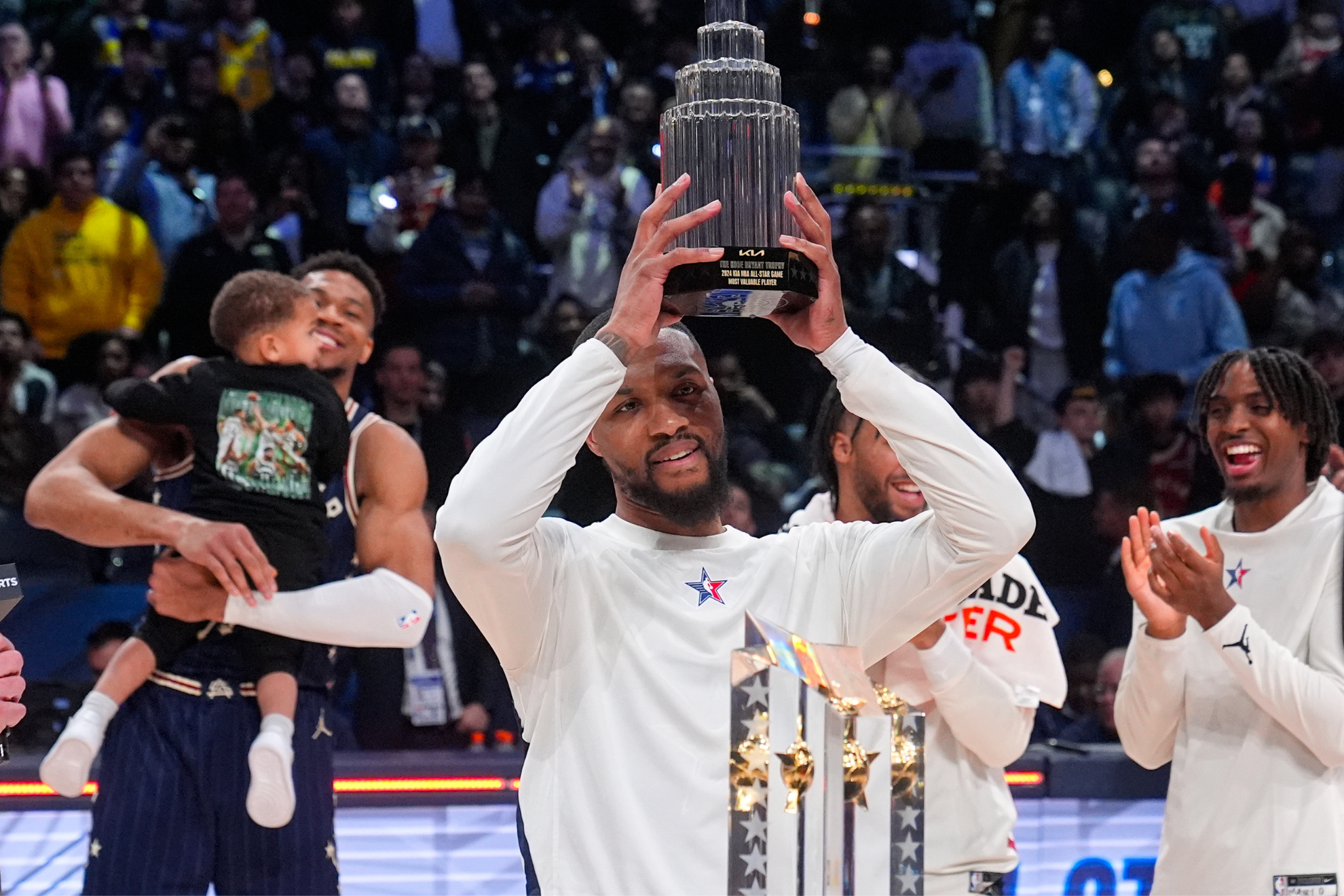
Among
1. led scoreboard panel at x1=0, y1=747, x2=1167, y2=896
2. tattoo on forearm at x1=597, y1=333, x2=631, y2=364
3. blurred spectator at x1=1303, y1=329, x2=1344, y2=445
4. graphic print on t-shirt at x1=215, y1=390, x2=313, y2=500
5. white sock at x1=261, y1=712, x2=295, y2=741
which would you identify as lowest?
led scoreboard panel at x1=0, y1=747, x2=1167, y2=896

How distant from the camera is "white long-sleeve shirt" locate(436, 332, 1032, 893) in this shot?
104 inches

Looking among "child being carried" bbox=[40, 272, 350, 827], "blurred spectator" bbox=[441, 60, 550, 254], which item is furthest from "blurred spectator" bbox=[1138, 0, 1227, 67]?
"child being carried" bbox=[40, 272, 350, 827]

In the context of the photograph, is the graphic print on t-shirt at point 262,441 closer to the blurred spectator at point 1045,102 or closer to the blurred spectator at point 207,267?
the blurred spectator at point 207,267

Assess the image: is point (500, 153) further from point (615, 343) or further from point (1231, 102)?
point (615, 343)

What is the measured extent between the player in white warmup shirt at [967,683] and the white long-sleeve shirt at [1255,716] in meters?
0.30

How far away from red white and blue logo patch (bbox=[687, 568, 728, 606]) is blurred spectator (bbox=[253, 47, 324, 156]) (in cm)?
678

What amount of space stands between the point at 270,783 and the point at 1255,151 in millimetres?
8343

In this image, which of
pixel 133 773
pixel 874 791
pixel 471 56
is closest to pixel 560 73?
pixel 471 56

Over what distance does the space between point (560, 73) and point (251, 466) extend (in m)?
6.25

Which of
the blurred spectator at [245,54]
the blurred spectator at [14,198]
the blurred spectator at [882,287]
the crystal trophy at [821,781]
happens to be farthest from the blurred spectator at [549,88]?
the crystal trophy at [821,781]

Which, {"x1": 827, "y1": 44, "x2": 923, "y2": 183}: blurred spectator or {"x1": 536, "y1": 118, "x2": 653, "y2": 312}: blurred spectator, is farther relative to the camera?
{"x1": 827, "y1": 44, "x2": 923, "y2": 183}: blurred spectator

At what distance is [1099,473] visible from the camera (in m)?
7.96

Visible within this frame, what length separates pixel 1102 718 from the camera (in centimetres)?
654

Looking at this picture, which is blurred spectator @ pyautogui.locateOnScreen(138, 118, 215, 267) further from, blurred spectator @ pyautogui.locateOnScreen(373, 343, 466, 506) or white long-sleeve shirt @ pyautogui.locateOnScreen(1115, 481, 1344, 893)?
white long-sleeve shirt @ pyautogui.locateOnScreen(1115, 481, 1344, 893)
